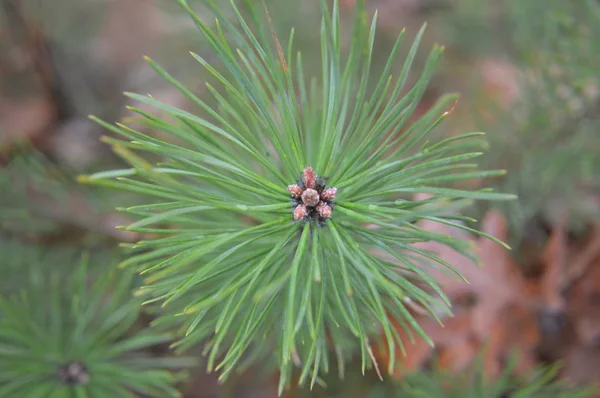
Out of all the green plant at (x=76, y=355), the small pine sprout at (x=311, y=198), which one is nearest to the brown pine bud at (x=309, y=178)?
the small pine sprout at (x=311, y=198)

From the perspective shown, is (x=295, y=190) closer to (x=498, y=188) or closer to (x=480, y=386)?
(x=480, y=386)

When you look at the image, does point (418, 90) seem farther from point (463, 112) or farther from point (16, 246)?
point (463, 112)

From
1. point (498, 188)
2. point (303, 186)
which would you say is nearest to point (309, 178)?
point (303, 186)

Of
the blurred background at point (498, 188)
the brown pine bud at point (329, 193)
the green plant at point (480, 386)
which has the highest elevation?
the blurred background at point (498, 188)

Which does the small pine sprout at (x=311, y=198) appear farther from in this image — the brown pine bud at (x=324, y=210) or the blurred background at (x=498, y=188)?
the blurred background at (x=498, y=188)

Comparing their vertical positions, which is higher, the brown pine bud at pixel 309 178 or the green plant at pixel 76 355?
the brown pine bud at pixel 309 178

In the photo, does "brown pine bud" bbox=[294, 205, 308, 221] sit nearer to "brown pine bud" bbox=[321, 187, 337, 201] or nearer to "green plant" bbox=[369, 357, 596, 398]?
"brown pine bud" bbox=[321, 187, 337, 201]

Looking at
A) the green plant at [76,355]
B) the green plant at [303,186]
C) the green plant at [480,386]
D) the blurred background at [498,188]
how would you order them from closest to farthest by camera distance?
the green plant at [303,186] → the green plant at [76,355] → the green plant at [480,386] → the blurred background at [498,188]
